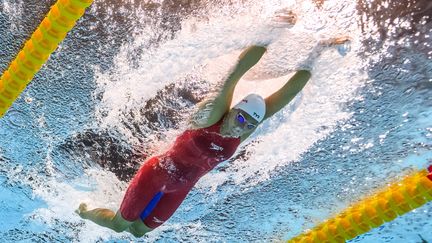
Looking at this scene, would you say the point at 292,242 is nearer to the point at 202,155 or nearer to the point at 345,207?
the point at 345,207

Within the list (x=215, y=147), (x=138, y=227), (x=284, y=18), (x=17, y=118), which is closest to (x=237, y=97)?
(x=215, y=147)

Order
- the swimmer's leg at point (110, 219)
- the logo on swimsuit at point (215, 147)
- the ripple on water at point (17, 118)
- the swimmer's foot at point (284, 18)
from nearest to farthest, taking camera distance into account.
A: the swimmer's foot at point (284, 18) → the logo on swimsuit at point (215, 147) → the swimmer's leg at point (110, 219) → the ripple on water at point (17, 118)

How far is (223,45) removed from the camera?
250 cm

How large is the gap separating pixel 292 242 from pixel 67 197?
171 cm

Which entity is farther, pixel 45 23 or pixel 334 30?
pixel 334 30

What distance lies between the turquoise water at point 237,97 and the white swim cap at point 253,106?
0.31 m

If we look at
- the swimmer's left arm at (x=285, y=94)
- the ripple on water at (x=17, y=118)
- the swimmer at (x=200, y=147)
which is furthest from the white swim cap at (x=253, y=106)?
the ripple on water at (x=17, y=118)

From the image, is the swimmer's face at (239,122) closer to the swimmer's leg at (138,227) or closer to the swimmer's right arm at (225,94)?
the swimmer's right arm at (225,94)

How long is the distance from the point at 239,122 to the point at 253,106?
0.10m

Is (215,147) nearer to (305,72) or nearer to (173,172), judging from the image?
(173,172)

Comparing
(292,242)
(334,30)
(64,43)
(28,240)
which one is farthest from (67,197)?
(334,30)

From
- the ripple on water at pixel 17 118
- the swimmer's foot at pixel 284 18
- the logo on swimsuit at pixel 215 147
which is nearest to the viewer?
the swimmer's foot at pixel 284 18

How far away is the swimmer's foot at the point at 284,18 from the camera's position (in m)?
2.28

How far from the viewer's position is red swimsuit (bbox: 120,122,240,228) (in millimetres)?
2424
